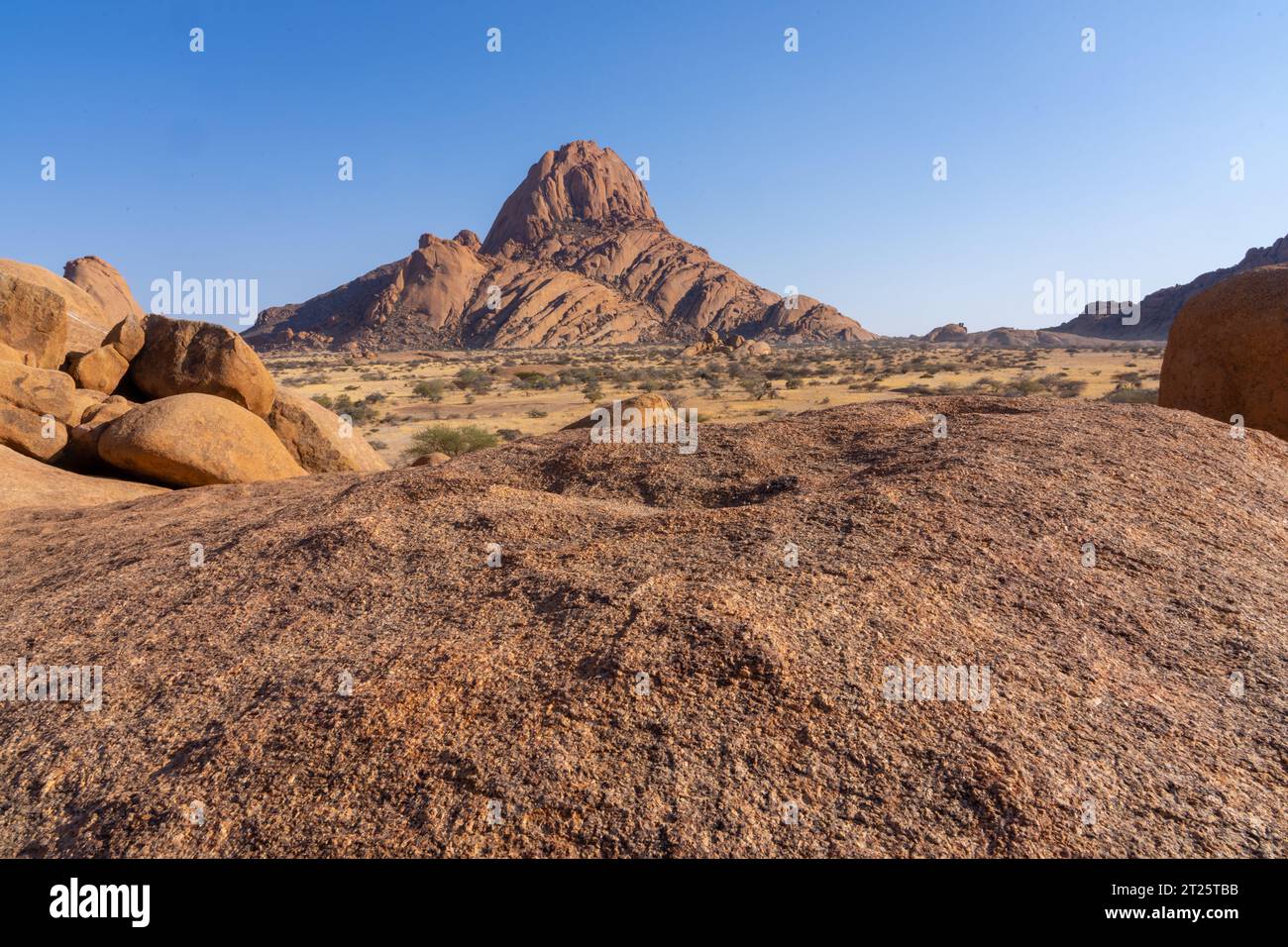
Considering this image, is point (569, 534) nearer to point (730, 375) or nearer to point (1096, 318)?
point (730, 375)

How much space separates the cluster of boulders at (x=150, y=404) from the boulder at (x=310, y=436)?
2 centimetres

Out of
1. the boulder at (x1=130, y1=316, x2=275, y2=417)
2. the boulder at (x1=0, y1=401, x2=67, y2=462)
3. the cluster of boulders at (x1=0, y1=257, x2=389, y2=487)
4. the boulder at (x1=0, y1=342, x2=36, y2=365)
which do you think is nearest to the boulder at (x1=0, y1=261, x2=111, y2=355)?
the cluster of boulders at (x1=0, y1=257, x2=389, y2=487)

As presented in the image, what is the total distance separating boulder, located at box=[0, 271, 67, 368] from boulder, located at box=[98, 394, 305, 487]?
2.46 m

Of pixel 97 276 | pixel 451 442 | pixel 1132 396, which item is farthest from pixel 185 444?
pixel 97 276

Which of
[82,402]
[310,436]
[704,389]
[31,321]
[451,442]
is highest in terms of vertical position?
[704,389]

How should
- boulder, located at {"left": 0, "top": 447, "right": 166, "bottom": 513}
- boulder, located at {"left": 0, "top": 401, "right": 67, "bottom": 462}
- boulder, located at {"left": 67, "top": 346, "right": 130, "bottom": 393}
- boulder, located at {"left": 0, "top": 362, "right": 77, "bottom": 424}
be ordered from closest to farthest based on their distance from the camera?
1. boulder, located at {"left": 0, "top": 447, "right": 166, "bottom": 513}
2. boulder, located at {"left": 0, "top": 401, "right": 67, "bottom": 462}
3. boulder, located at {"left": 0, "top": 362, "right": 77, "bottom": 424}
4. boulder, located at {"left": 67, "top": 346, "right": 130, "bottom": 393}

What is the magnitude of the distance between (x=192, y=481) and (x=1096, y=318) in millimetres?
114983

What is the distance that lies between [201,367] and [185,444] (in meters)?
2.20

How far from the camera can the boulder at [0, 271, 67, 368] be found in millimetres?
10570

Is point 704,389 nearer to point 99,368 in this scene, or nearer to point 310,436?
point 310,436

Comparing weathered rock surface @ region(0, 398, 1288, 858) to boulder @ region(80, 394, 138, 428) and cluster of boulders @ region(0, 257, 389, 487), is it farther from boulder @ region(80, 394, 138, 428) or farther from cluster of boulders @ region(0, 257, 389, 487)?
boulder @ region(80, 394, 138, 428)

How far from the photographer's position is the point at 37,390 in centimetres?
980

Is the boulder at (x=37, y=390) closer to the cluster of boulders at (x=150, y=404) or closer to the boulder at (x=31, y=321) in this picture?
the cluster of boulders at (x=150, y=404)
